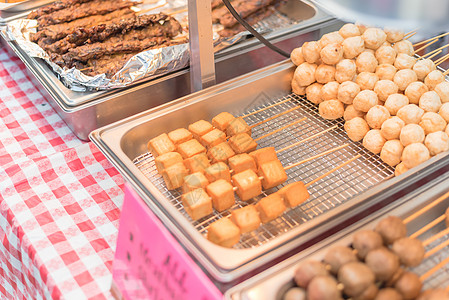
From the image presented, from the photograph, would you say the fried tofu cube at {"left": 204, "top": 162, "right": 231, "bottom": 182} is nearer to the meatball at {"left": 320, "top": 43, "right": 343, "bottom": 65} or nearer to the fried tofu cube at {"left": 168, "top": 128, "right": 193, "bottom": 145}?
the fried tofu cube at {"left": 168, "top": 128, "right": 193, "bottom": 145}

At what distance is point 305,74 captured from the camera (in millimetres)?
2227

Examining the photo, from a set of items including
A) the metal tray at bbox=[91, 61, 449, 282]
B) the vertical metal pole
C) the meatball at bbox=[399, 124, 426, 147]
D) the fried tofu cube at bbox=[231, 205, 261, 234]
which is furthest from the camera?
the vertical metal pole

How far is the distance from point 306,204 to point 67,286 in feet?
2.98

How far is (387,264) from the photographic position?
1.29m

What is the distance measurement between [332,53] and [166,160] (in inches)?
36.0

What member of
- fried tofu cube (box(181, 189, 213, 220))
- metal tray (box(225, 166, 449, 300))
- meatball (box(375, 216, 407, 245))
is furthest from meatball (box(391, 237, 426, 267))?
fried tofu cube (box(181, 189, 213, 220))

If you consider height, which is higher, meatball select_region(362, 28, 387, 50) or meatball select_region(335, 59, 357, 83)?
meatball select_region(362, 28, 387, 50)

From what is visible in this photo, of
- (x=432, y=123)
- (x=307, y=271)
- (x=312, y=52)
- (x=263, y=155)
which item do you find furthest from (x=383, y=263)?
(x=312, y=52)

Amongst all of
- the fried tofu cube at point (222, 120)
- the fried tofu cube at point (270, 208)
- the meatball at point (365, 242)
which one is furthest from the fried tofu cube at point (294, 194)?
the fried tofu cube at point (222, 120)

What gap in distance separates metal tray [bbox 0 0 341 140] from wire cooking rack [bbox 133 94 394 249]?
32 centimetres

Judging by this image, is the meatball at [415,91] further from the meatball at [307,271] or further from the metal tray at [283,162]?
the meatball at [307,271]

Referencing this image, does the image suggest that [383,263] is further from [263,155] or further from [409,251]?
[263,155]

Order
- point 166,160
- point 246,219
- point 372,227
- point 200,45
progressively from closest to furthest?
point 372,227, point 246,219, point 166,160, point 200,45

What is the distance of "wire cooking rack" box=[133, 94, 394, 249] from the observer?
1.75 metres
